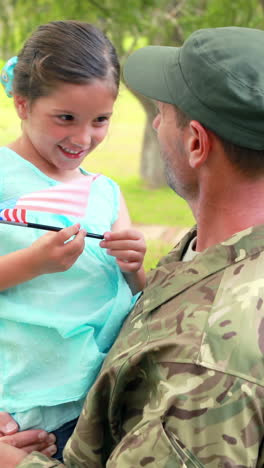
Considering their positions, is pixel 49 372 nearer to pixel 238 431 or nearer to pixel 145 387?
pixel 145 387

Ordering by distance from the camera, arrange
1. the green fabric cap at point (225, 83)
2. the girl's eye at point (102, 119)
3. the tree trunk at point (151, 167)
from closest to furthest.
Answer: the green fabric cap at point (225, 83) → the girl's eye at point (102, 119) → the tree trunk at point (151, 167)

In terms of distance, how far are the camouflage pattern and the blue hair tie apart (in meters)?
0.94

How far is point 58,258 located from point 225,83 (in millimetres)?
667

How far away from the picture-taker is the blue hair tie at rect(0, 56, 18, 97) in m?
2.29

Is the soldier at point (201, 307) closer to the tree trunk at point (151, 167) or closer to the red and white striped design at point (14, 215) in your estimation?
the red and white striped design at point (14, 215)

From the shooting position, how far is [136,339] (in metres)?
1.72

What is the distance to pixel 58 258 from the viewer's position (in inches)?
77.0

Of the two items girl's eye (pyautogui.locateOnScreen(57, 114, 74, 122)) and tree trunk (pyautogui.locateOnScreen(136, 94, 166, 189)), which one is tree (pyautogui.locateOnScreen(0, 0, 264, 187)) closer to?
girl's eye (pyautogui.locateOnScreen(57, 114, 74, 122))

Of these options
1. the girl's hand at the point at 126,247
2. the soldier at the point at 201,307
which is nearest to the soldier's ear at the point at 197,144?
the soldier at the point at 201,307

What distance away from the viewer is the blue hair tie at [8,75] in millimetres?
2285

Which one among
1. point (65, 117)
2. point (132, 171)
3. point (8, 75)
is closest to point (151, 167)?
point (132, 171)

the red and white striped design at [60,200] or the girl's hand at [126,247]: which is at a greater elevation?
the red and white striped design at [60,200]

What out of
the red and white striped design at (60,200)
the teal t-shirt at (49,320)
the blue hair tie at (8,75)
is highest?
the blue hair tie at (8,75)

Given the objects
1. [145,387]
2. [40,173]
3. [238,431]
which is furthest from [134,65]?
[238,431]
